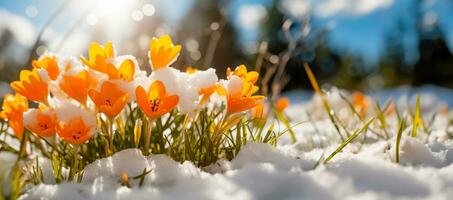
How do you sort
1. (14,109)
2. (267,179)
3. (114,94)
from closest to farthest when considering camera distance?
(267,179) → (114,94) → (14,109)

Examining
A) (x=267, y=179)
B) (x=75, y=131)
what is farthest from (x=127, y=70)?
(x=267, y=179)

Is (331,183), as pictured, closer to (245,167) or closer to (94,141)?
(245,167)

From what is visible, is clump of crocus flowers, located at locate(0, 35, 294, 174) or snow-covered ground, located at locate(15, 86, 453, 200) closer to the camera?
snow-covered ground, located at locate(15, 86, 453, 200)

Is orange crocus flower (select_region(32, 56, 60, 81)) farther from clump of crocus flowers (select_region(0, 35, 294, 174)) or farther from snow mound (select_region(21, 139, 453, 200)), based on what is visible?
snow mound (select_region(21, 139, 453, 200))

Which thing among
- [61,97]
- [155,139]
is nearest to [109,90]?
[61,97]

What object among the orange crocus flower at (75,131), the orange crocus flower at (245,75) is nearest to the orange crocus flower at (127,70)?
the orange crocus flower at (75,131)

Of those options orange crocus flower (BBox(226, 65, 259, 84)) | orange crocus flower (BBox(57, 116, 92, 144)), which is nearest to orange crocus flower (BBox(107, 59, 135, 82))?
orange crocus flower (BBox(57, 116, 92, 144))

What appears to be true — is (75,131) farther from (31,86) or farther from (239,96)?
(239,96)
